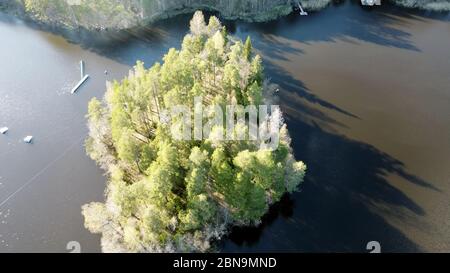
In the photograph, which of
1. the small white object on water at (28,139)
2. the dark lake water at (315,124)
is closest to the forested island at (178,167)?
the dark lake water at (315,124)

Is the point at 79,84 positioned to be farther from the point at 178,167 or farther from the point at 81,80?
the point at 178,167

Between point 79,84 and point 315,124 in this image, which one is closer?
point 315,124

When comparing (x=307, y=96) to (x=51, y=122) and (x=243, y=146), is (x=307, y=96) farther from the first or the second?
(x=51, y=122)

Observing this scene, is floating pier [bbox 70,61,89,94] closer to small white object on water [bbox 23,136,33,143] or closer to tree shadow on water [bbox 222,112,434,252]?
small white object on water [bbox 23,136,33,143]

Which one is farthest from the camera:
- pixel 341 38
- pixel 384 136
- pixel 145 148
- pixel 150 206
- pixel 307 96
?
pixel 341 38

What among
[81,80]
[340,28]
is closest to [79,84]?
[81,80]

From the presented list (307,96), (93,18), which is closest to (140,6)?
(93,18)
